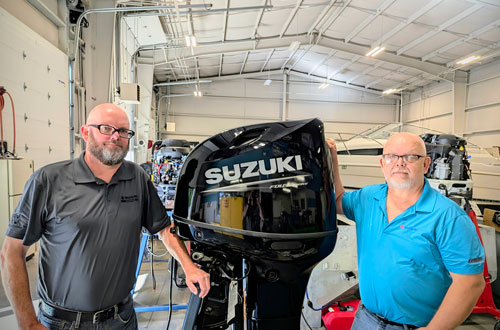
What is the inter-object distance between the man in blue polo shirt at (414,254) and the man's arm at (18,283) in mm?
1313

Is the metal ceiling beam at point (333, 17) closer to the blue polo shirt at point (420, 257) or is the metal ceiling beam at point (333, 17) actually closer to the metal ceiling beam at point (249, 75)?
the metal ceiling beam at point (249, 75)

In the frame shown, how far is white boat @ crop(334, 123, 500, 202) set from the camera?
19.0ft

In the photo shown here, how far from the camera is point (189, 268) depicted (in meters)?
0.98

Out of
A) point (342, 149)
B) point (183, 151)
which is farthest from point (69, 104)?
point (342, 149)

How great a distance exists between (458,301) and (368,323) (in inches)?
14.8

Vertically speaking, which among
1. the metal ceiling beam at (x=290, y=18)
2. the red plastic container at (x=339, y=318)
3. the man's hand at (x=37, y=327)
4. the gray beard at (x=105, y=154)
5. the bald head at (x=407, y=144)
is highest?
the metal ceiling beam at (x=290, y=18)

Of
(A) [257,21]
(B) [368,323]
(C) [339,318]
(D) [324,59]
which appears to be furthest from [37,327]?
(D) [324,59]

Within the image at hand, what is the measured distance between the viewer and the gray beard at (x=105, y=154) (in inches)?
46.0

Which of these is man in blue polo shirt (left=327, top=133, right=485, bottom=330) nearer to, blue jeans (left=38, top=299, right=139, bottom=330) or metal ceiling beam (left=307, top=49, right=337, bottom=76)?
blue jeans (left=38, top=299, right=139, bottom=330)

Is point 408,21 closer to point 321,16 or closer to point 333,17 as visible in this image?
point 333,17

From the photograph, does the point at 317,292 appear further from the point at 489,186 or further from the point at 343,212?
the point at 489,186

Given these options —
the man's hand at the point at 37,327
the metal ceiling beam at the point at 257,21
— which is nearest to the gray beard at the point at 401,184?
the man's hand at the point at 37,327

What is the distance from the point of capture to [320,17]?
27.4 ft

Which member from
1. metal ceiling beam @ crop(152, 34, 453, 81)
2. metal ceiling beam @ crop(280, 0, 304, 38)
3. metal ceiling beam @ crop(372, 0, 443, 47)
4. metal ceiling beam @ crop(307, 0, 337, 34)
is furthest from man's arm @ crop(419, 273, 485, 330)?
metal ceiling beam @ crop(152, 34, 453, 81)
